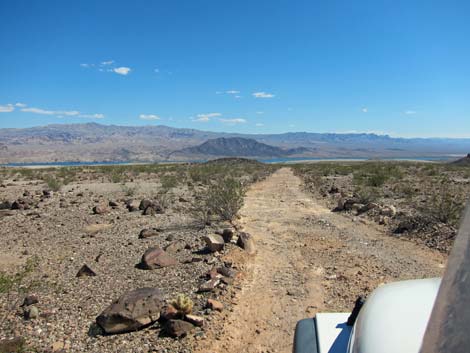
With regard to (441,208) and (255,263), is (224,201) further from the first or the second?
(441,208)

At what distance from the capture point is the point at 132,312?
460 centimetres

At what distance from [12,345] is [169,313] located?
1.79 metres

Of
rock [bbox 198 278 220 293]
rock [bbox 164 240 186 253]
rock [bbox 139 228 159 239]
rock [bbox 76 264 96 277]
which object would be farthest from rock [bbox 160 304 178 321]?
rock [bbox 139 228 159 239]

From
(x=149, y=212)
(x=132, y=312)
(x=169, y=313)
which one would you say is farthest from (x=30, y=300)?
(x=149, y=212)

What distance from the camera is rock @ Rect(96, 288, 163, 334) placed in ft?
14.8

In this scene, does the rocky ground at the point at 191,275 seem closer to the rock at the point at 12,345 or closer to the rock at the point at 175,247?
the rock at the point at 175,247

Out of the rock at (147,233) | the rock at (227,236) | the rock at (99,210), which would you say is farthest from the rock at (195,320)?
the rock at (99,210)

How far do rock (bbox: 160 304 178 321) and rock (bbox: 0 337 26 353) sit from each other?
5.28 feet

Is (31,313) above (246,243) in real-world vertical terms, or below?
below

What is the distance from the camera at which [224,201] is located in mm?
11555

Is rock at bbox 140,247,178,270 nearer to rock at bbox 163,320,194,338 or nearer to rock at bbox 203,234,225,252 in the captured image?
rock at bbox 203,234,225,252

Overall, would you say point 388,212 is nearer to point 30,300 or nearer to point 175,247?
point 175,247

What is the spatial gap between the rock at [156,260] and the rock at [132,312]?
1890 millimetres

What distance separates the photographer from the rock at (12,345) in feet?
13.0
